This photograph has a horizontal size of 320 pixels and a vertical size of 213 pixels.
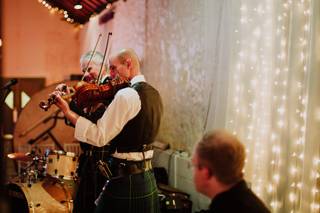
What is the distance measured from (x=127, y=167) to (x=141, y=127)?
30cm

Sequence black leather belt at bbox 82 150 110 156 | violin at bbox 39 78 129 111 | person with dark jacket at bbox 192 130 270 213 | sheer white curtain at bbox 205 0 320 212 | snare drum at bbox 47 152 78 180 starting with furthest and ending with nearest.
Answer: snare drum at bbox 47 152 78 180, black leather belt at bbox 82 150 110 156, violin at bbox 39 78 129 111, sheer white curtain at bbox 205 0 320 212, person with dark jacket at bbox 192 130 270 213

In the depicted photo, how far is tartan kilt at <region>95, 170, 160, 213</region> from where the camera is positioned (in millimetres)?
3006

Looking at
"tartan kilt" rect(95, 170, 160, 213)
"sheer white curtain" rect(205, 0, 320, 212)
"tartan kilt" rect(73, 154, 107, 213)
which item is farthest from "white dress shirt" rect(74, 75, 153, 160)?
"tartan kilt" rect(73, 154, 107, 213)

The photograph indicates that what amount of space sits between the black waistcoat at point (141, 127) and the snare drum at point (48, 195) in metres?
1.12

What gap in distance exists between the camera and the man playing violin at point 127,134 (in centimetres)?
282

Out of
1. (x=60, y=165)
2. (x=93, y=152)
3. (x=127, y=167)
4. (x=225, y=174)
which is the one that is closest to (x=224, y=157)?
(x=225, y=174)

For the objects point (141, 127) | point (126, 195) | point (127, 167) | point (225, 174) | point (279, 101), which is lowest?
point (126, 195)

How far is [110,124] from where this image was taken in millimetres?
2807

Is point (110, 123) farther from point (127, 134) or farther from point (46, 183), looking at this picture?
point (46, 183)

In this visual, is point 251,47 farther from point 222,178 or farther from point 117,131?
point 222,178

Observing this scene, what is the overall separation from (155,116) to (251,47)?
856mm

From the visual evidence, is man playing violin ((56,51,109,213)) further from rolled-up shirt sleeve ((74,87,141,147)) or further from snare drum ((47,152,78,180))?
rolled-up shirt sleeve ((74,87,141,147))

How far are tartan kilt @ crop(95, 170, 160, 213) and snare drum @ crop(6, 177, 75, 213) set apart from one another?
84 cm

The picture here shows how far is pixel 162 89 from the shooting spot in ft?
17.5
